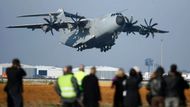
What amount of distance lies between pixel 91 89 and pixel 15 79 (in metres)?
2.87

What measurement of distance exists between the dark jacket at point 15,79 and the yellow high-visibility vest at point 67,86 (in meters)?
1.80

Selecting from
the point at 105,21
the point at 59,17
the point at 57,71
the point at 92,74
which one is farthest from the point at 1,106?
the point at 57,71

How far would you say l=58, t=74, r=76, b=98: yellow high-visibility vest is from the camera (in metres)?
21.6

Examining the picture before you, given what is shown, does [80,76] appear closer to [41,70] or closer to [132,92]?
[132,92]

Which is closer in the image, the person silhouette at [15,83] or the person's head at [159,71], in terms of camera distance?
the person's head at [159,71]

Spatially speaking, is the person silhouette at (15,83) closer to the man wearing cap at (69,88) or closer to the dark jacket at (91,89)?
the man wearing cap at (69,88)

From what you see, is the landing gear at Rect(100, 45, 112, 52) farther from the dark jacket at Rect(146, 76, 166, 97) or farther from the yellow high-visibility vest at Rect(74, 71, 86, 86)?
the dark jacket at Rect(146, 76, 166, 97)

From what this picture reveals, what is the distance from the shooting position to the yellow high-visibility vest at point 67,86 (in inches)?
851

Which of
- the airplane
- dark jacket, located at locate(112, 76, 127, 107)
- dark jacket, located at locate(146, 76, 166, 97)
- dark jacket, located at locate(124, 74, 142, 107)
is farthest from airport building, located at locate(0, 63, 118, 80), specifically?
dark jacket, located at locate(124, 74, 142, 107)

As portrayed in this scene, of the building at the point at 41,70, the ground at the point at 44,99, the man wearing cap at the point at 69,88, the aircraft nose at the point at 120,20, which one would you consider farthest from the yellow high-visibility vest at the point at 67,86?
the building at the point at 41,70

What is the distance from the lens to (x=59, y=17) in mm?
92688

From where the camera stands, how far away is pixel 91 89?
2178 centimetres

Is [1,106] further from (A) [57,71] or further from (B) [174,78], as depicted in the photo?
(A) [57,71]

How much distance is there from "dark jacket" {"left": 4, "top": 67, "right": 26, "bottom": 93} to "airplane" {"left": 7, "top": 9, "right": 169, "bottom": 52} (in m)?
59.7
